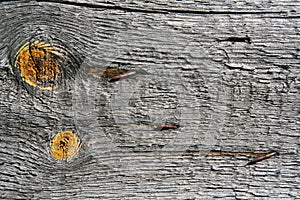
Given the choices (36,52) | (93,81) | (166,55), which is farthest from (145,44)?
(36,52)

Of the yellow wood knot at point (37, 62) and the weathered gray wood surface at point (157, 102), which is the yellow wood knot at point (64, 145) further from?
the yellow wood knot at point (37, 62)

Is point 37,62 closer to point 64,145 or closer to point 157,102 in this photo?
point 64,145

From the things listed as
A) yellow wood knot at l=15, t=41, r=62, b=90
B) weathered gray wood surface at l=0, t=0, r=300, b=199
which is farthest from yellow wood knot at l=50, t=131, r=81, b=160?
yellow wood knot at l=15, t=41, r=62, b=90

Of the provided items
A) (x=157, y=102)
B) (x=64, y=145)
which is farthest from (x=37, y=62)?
(x=157, y=102)

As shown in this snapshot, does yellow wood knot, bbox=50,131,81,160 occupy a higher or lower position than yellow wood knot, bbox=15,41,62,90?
lower

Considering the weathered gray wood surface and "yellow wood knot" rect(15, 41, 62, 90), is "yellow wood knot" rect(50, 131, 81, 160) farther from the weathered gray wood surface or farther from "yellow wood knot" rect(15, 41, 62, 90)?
"yellow wood knot" rect(15, 41, 62, 90)

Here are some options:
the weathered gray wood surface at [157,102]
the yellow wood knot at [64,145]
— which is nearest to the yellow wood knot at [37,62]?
the weathered gray wood surface at [157,102]
